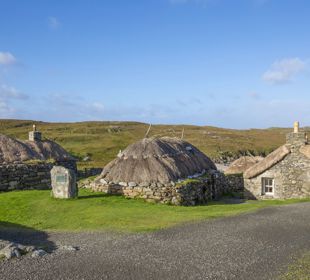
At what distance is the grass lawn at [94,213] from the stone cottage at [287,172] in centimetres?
975

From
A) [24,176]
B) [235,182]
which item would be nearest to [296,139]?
[235,182]

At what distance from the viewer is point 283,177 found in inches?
1163

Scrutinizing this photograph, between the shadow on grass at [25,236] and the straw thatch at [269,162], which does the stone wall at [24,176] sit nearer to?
the shadow on grass at [25,236]

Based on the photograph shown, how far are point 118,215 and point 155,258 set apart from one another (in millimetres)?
6689

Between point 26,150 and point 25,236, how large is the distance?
70.3 ft

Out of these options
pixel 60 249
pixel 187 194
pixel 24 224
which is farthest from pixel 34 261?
pixel 187 194

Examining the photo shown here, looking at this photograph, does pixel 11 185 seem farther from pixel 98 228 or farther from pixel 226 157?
pixel 226 157

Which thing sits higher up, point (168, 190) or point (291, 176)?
point (291, 176)

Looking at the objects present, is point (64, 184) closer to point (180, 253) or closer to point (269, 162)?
point (180, 253)

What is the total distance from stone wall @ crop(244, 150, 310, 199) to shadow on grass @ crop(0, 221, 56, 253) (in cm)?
1940

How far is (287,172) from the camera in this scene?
29.4 meters

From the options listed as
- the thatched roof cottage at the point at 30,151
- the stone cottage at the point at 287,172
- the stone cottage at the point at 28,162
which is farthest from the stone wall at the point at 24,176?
the stone cottage at the point at 287,172

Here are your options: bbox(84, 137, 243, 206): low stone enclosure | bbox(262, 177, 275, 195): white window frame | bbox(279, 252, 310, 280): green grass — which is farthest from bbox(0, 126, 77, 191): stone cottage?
bbox(279, 252, 310, 280): green grass

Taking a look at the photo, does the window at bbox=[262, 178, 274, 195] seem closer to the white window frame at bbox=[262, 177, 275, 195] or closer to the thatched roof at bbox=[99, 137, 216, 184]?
the white window frame at bbox=[262, 177, 275, 195]
